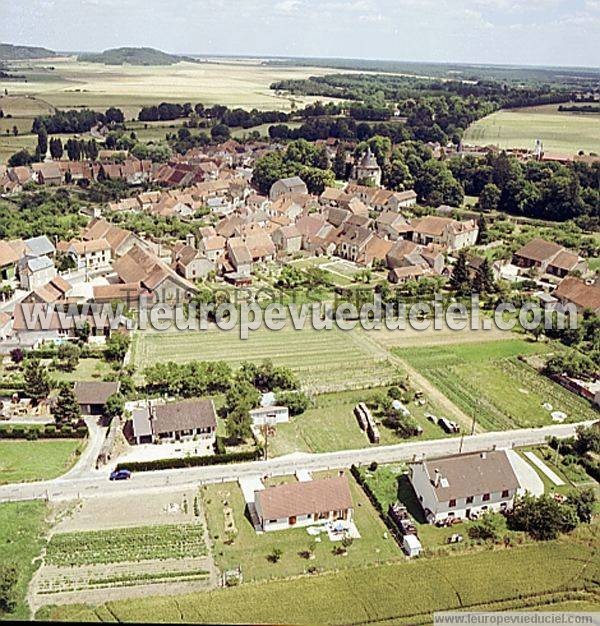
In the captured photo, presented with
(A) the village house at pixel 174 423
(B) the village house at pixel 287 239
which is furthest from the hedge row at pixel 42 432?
(B) the village house at pixel 287 239

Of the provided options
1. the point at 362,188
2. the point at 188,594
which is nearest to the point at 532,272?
the point at 362,188

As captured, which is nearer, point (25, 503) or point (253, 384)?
point (25, 503)

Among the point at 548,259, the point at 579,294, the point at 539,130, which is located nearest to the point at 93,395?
the point at 579,294

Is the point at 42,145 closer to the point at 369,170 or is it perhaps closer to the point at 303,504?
the point at 369,170

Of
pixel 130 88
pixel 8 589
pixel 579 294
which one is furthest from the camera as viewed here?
pixel 130 88

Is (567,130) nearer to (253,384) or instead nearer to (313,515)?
(253,384)

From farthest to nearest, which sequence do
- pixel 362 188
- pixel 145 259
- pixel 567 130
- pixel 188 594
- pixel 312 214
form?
1. pixel 567 130
2. pixel 362 188
3. pixel 312 214
4. pixel 145 259
5. pixel 188 594

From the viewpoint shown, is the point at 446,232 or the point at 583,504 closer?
the point at 583,504
